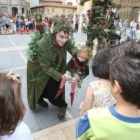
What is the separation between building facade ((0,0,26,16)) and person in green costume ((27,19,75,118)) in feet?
161

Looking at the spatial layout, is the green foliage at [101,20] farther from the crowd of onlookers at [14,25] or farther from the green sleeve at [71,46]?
the crowd of onlookers at [14,25]

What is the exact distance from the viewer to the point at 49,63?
2508mm

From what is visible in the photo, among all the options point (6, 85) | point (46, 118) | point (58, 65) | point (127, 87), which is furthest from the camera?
point (46, 118)

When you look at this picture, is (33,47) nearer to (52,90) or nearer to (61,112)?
(52,90)

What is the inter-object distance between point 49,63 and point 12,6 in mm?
50543

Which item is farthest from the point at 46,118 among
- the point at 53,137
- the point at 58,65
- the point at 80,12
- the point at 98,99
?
the point at 80,12

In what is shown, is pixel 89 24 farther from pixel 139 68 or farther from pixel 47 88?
pixel 139 68

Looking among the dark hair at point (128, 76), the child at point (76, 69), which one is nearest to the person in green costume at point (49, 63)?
the child at point (76, 69)

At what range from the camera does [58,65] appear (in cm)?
266

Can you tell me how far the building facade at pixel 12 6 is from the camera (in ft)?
158

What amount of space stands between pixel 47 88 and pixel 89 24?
2847 millimetres

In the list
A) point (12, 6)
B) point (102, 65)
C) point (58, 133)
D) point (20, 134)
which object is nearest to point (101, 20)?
point (58, 133)

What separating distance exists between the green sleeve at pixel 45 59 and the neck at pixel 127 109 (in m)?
1.53

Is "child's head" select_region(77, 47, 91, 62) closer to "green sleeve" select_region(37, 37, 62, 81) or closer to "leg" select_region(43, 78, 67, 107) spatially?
"green sleeve" select_region(37, 37, 62, 81)
